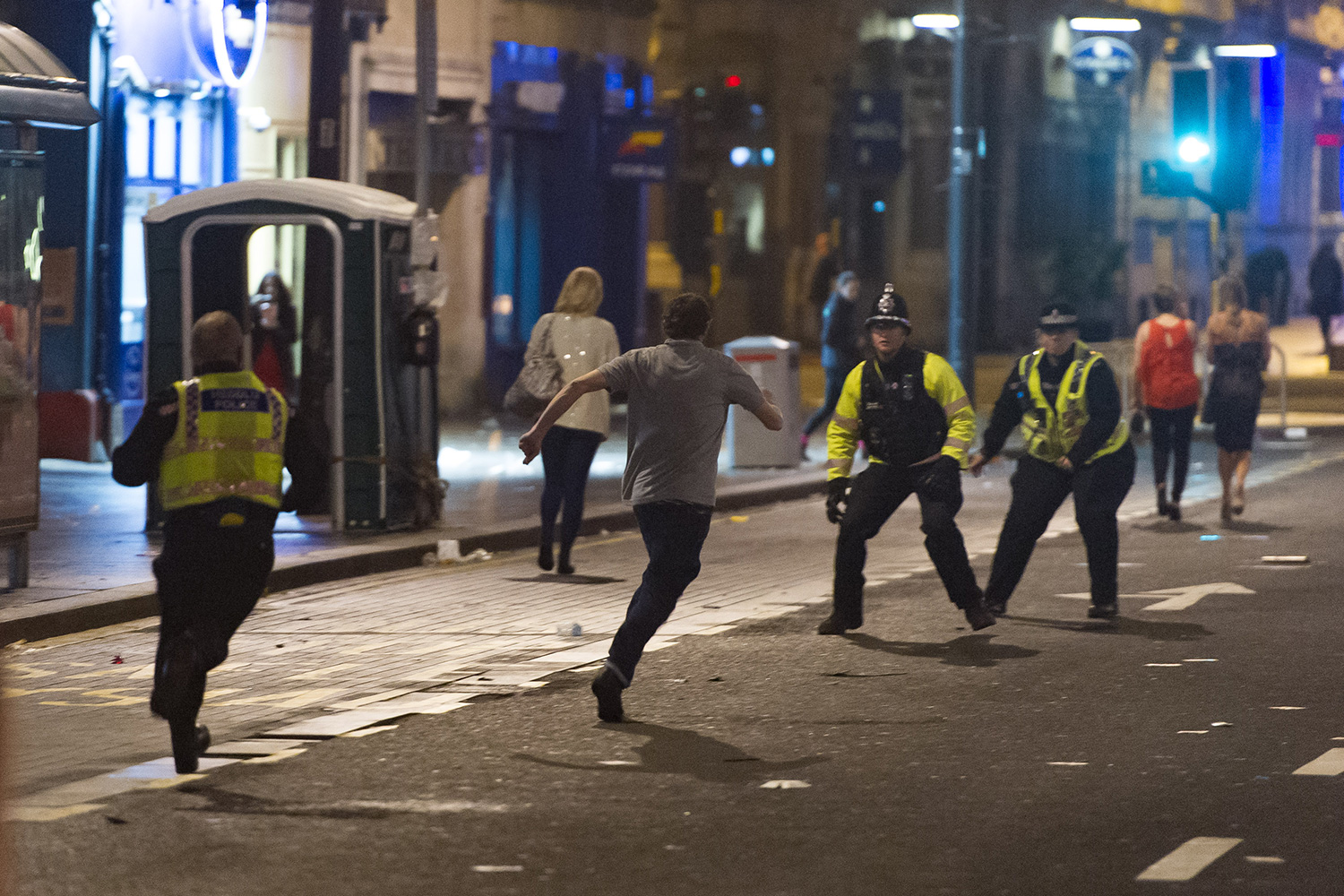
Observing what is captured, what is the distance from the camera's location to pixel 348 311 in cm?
1454

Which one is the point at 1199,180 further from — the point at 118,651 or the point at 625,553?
the point at 118,651

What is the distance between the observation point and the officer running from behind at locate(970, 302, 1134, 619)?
11414 millimetres

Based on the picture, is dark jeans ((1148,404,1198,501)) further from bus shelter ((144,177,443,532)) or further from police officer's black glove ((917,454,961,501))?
police officer's black glove ((917,454,961,501))

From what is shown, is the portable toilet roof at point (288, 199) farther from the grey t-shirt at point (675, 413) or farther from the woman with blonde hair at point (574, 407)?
the grey t-shirt at point (675, 413)

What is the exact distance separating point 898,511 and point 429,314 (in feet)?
14.9

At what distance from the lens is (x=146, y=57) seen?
843 inches

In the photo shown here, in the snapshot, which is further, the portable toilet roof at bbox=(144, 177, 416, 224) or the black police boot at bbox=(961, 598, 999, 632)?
the portable toilet roof at bbox=(144, 177, 416, 224)

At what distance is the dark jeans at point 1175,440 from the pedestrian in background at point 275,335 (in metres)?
6.83

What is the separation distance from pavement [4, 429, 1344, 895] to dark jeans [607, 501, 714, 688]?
14.6 inches

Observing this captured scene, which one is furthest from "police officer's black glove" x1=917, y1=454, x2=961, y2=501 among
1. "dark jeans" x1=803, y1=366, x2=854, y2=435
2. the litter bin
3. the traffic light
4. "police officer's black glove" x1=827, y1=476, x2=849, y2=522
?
the traffic light

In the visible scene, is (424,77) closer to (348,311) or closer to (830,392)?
(348,311)

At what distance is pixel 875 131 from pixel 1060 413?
3184cm

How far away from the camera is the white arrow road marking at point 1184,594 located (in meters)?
11.9

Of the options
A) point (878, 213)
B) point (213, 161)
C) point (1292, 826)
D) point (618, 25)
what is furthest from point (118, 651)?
point (878, 213)
